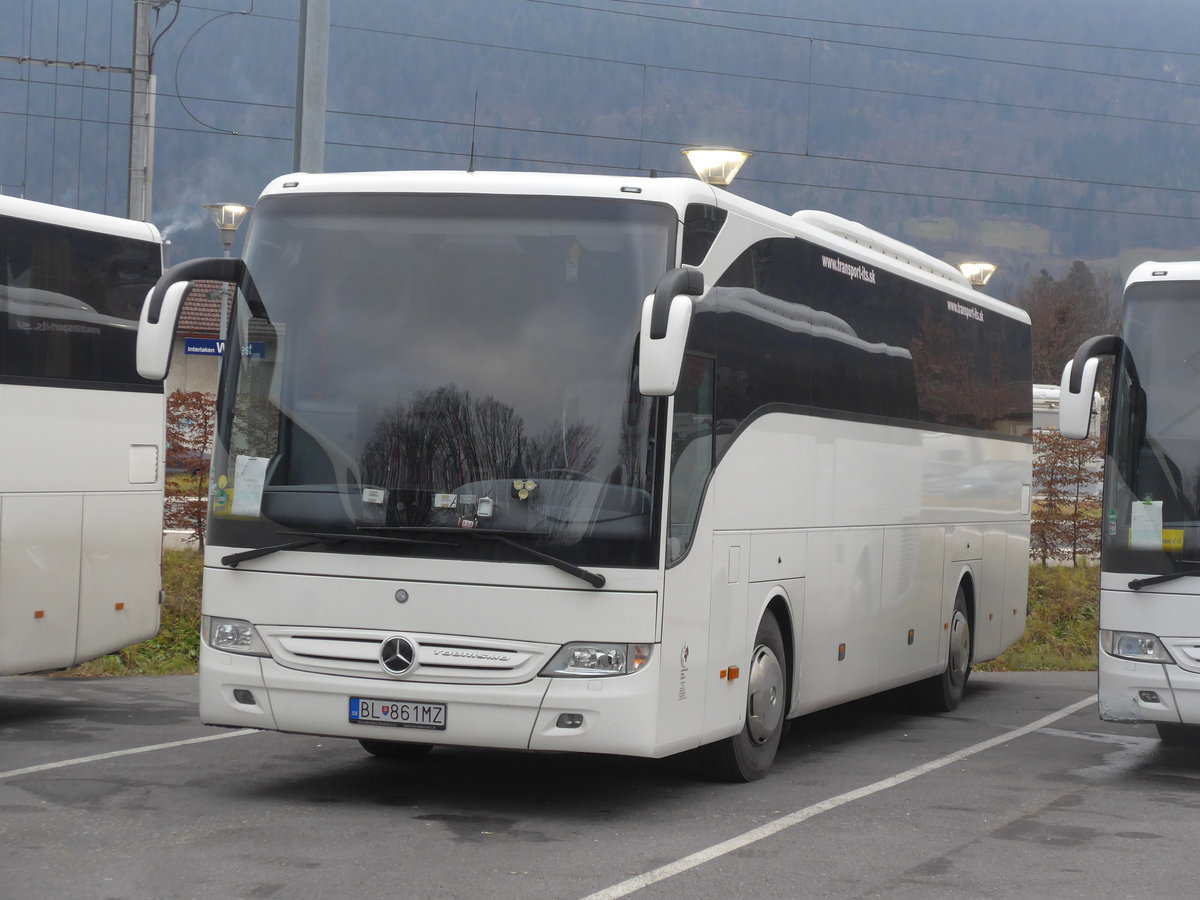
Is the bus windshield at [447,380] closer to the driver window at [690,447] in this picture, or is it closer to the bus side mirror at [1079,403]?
the driver window at [690,447]

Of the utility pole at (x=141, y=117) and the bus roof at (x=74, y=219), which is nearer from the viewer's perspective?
the bus roof at (x=74, y=219)

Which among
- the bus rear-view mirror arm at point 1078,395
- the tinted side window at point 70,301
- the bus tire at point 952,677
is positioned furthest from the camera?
the bus tire at point 952,677

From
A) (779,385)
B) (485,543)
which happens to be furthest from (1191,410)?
(485,543)

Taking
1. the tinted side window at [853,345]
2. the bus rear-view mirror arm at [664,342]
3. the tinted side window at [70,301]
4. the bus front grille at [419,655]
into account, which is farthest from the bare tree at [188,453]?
the bus rear-view mirror arm at [664,342]

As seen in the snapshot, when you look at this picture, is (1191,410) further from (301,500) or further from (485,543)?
(301,500)

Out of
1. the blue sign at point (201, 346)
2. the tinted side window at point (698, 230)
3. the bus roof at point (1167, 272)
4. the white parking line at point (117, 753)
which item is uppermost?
the bus roof at point (1167, 272)

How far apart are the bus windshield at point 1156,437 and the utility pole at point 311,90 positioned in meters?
7.45

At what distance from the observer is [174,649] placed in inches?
733

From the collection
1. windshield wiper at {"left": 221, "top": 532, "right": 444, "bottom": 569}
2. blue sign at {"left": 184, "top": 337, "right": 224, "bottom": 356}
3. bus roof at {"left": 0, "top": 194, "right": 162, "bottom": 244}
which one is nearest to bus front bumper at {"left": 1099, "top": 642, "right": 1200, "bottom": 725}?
windshield wiper at {"left": 221, "top": 532, "right": 444, "bottom": 569}

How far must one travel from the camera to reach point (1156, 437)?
11.4m

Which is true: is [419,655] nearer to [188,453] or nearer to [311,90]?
[311,90]

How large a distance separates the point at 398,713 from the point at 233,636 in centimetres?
104

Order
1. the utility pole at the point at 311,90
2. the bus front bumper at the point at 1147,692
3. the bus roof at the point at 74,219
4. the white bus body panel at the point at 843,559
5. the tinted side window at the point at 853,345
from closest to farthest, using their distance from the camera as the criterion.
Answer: the white bus body panel at the point at 843,559 → the tinted side window at the point at 853,345 → the bus front bumper at the point at 1147,692 → the bus roof at the point at 74,219 → the utility pole at the point at 311,90

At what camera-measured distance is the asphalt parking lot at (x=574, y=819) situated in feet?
25.8
